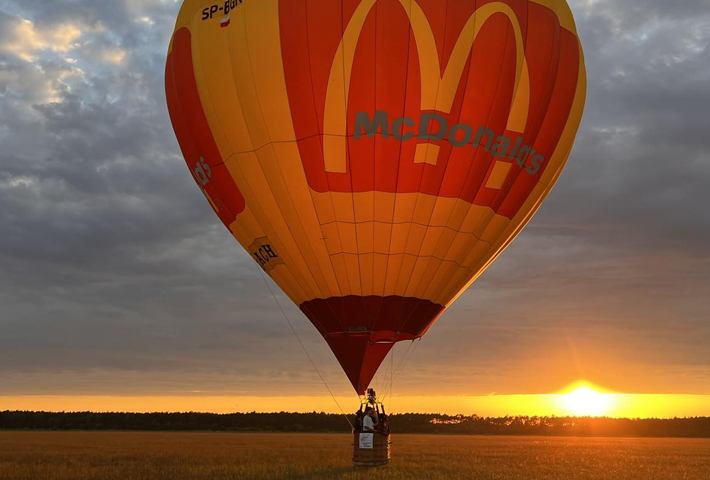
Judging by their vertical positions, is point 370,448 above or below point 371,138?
below

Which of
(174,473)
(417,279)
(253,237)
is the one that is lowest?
(174,473)

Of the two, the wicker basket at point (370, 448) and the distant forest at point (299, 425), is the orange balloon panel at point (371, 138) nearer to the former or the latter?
the wicker basket at point (370, 448)

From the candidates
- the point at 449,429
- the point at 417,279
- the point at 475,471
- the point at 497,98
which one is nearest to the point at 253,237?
the point at 417,279

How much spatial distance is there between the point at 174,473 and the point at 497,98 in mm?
14404

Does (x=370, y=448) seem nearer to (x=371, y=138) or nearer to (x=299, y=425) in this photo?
(x=371, y=138)

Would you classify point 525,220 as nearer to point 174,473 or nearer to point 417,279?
point 417,279

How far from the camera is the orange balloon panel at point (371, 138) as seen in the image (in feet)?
61.1

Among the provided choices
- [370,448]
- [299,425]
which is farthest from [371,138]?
[299,425]

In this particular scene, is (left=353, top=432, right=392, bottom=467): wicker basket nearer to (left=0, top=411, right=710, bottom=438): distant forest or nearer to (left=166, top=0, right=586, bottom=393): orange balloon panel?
(left=166, top=0, right=586, bottom=393): orange balloon panel

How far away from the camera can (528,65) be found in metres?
20.0

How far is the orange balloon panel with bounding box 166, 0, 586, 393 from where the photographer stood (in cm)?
1862

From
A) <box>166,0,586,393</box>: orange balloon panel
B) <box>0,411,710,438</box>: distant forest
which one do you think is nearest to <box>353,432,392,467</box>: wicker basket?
<box>166,0,586,393</box>: orange balloon panel

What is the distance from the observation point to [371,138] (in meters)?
18.6

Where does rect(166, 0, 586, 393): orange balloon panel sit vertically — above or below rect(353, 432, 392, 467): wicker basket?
above
